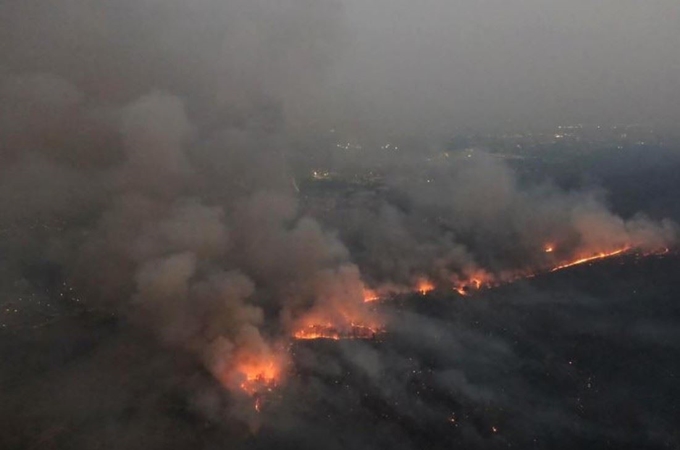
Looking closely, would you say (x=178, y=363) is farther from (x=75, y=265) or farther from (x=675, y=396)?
(x=675, y=396)

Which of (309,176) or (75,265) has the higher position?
(75,265)

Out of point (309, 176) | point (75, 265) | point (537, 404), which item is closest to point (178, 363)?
point (75, 265)

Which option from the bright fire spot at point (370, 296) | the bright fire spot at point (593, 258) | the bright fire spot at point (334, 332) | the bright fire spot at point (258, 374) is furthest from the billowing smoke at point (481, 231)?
the bright fire spot at point (258, 374)

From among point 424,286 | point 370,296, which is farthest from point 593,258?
point 370,296

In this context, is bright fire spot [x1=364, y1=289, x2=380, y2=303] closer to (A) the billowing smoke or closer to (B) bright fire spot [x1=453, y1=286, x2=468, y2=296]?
(A) the billowing smoke

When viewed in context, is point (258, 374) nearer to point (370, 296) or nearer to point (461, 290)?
point (370, 296)

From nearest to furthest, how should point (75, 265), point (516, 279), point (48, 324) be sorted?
1. point (48, 324)
2. point (75, 265)
3. point (516, 279)
